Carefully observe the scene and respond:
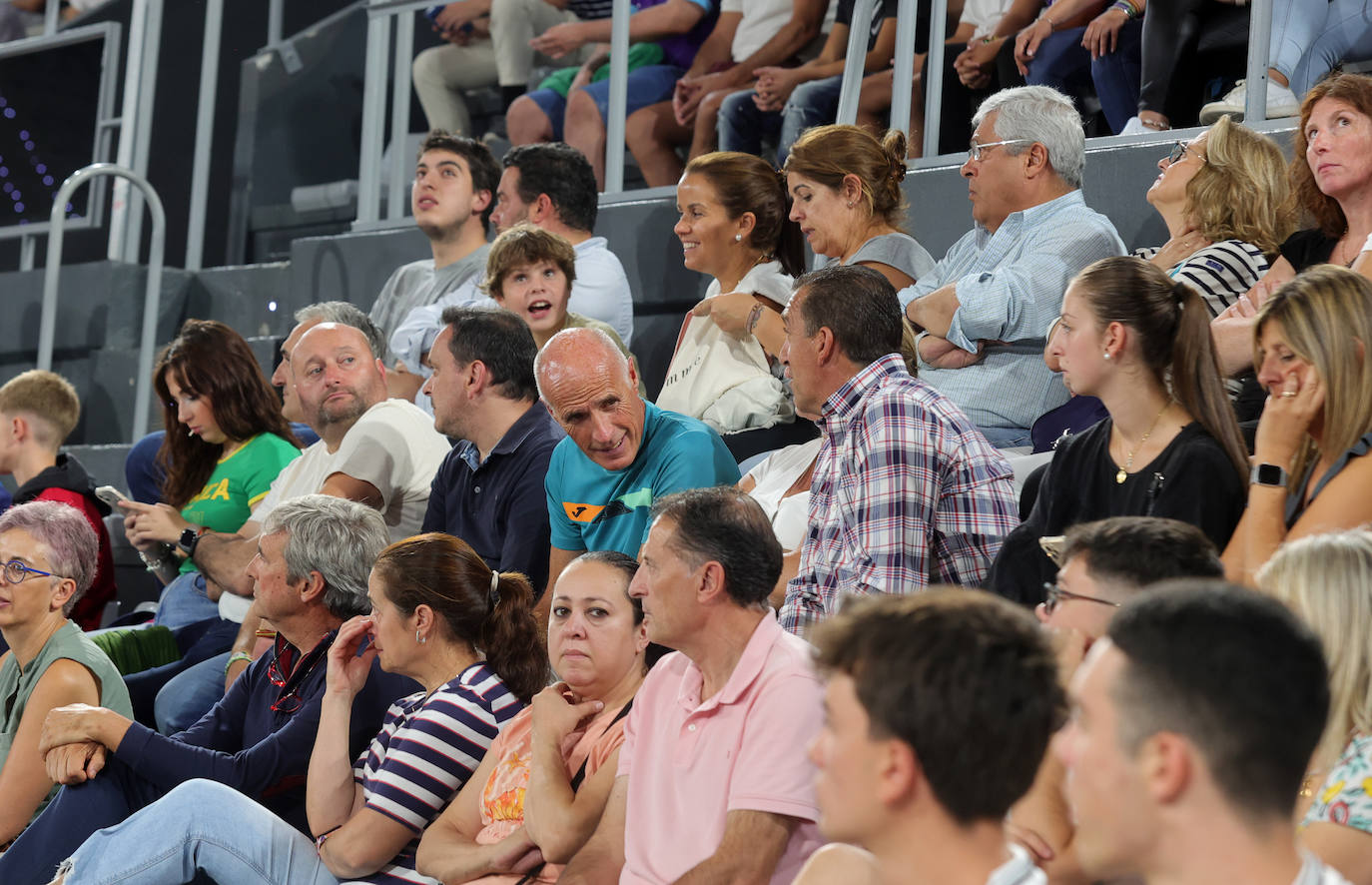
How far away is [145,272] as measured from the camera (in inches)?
255

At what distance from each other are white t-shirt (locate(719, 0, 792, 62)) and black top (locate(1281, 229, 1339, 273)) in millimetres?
2501

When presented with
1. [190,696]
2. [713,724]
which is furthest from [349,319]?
[713,724]

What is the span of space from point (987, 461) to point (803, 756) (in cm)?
76

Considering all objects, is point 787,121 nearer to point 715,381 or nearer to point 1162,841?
point 715,381

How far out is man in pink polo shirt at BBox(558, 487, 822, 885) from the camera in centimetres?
226

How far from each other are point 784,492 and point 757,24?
102 inches

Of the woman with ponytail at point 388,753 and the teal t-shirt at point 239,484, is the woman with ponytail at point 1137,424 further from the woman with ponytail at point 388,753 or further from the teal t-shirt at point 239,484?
the teal t-shirt at point 239,484

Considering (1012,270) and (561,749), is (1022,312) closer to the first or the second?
(1012,270)

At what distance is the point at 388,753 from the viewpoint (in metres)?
2.90

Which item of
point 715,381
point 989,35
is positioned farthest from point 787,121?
point 715,381

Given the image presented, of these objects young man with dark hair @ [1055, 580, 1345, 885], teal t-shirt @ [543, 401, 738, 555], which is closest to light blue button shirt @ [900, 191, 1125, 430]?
teal t-shirt @ [543, 401, 738, 555]

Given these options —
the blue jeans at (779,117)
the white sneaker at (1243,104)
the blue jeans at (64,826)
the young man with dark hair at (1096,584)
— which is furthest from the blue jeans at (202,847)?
the blue jeans at (779,117)

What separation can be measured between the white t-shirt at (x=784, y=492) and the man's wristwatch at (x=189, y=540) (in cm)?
157

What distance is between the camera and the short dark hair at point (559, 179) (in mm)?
4785
